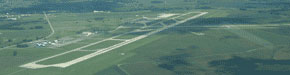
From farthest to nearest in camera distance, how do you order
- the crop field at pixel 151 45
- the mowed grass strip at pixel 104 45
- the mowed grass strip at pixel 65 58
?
the mowed grass strip at pixel 104 45 → the mowed grass strip at pixel 65 58 → the crop field at pixel 151 45

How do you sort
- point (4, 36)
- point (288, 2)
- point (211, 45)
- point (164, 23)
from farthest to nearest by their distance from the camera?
point (288, 2), point (164, 23), point (4, 36), point (211, 45)

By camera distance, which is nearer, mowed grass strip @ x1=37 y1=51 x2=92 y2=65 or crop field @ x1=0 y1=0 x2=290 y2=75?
crop field @ x1=0 y1=0 x2=290 y2=75

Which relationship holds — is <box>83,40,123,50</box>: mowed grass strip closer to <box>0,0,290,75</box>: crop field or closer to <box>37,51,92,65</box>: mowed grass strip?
<box>0,0,290,75</box>: crop field

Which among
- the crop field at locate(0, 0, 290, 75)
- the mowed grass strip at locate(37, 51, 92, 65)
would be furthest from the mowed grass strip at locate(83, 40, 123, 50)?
the mowed grass strip at locate(37, 51, 92, 65)

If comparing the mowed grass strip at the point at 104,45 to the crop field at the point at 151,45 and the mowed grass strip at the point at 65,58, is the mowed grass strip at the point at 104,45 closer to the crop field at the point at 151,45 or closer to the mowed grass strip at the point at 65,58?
the crop field at the point at 151,45

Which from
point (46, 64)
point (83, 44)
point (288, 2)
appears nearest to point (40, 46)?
point (83, 44)

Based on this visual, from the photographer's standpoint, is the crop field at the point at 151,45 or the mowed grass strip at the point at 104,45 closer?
the crop field at the point at 151,45

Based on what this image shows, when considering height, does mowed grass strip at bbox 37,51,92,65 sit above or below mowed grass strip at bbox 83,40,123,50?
above

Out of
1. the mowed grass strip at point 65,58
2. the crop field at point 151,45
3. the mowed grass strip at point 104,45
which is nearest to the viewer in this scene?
the crop field at point 151,45

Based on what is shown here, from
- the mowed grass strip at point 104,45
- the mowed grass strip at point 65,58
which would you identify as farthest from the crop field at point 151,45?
the mowed grass strip at point 65,58

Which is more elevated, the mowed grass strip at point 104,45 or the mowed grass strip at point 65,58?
the mowed grass strip at point 65,58

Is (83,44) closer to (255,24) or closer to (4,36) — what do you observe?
(4,36)
